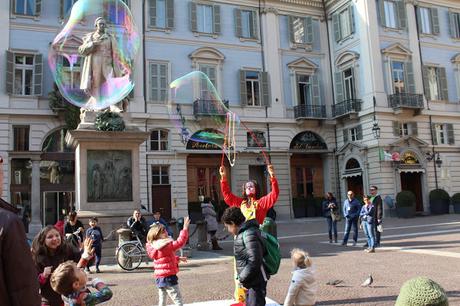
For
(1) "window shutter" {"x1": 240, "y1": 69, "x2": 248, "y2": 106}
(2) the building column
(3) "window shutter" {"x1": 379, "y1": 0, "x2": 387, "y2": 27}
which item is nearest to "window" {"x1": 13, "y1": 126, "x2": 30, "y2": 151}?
(2) the building column

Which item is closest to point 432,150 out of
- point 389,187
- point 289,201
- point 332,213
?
point 389,187

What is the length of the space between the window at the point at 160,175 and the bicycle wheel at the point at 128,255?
1808 centimetres

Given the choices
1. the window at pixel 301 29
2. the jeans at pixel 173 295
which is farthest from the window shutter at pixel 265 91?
the jeans at pixel 173 295

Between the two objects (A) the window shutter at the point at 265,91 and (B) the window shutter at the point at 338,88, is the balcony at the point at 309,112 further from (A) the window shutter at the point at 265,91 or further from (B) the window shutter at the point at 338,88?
(A) the window shutter at the point at 265,91

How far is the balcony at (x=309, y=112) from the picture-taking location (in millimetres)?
33506

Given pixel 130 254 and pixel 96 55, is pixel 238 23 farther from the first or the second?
pixel 130 254

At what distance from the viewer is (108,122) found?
1334cm

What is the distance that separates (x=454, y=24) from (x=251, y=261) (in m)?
37.7

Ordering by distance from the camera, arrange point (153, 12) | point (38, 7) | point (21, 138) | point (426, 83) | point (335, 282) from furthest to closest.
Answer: point (426, 83), point (153, 12), point (38, 7), point (21, 138), point (335, 282)

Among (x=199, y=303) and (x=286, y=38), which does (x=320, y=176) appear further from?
(x=199, y=303)

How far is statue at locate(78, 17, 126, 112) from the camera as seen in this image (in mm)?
13398

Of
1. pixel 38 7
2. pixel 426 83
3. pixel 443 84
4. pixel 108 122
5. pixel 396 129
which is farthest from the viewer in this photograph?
pixel 443 84

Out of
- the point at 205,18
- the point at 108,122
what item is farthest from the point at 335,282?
the point at 205,18

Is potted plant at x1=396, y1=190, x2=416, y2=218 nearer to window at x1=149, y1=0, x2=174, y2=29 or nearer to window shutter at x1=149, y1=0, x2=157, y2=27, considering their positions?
window at x1=149, y1=0, x2=174, y2=29
